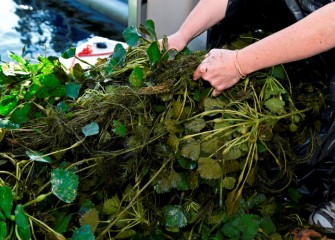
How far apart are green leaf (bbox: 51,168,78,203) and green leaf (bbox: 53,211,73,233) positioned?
96mm

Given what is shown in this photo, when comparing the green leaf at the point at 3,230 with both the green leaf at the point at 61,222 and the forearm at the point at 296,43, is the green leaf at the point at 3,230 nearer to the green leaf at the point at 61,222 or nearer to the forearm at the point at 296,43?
the green leaf at the point at 61,222

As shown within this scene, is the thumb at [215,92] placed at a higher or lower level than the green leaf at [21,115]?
lower

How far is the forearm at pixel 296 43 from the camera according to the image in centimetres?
131

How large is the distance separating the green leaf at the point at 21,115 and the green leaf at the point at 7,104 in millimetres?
46

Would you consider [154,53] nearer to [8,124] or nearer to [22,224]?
[8,124]

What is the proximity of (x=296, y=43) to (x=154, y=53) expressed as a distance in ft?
1.42

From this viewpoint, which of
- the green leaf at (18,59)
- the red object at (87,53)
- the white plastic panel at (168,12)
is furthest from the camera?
the red object at (87,53)

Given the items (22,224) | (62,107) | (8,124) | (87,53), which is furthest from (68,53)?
Result: (87,53)

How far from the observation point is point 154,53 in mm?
1507

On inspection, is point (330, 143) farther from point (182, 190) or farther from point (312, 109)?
point (182, 190)

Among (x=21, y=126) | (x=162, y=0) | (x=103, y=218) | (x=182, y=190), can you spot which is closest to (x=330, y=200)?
(x=182, y=190)

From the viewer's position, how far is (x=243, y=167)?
1.37 meters

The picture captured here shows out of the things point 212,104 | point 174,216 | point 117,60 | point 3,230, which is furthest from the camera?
point 117,60

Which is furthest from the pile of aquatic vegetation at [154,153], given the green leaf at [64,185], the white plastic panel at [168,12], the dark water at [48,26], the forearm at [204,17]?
the dark water at [48,26]
